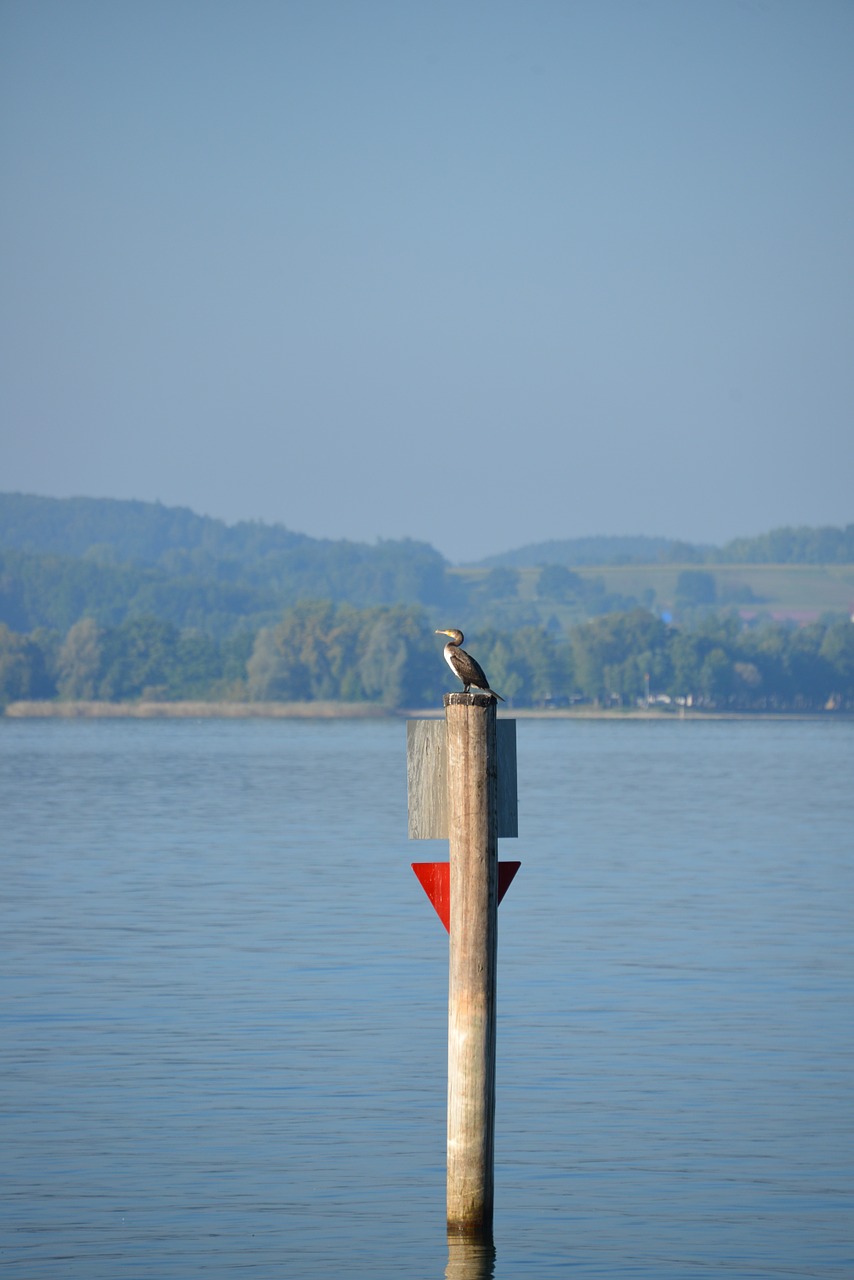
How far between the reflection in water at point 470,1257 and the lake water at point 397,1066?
0.09 feet

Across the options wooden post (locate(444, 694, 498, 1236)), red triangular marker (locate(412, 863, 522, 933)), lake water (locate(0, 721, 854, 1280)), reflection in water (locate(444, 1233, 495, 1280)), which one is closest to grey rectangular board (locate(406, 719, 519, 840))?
wooden post (locate(444, 694, 498, 1236))

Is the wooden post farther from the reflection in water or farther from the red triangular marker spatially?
the reflection in water

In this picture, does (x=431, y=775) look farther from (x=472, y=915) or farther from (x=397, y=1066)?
(x=397, y=1066)

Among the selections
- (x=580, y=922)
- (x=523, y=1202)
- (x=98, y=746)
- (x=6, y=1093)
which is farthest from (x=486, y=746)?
(x=98, y=746)

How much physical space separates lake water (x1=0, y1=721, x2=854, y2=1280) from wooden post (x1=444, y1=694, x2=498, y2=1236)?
1.88 metres

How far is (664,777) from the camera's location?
336 feet

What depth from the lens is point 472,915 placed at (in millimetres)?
12945

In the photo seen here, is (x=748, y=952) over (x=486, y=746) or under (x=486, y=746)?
under

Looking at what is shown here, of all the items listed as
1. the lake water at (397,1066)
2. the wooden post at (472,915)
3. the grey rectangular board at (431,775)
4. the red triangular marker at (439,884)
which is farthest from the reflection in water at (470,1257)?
the grey rectangular board at (431,775)

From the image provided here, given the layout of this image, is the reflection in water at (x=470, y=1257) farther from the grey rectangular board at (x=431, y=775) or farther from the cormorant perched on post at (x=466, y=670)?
the cormorant perched on post at (x=466, y=670)

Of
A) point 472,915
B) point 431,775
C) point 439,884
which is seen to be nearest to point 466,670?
point 431,775

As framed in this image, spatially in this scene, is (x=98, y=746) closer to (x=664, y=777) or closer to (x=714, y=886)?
(x=664, y=777)

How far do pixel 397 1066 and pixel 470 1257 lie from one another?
6846 mm

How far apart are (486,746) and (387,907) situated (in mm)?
24845
